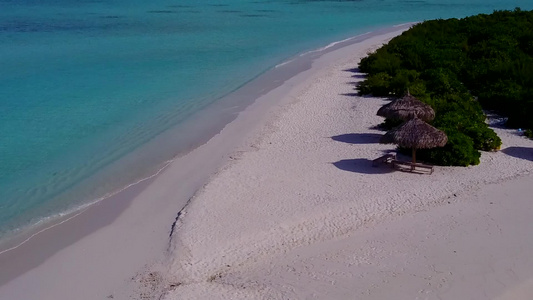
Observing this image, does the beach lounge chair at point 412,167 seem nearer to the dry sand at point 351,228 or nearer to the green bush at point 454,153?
the dry sand at point 351,228

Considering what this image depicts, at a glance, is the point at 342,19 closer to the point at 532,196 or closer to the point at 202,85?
the point at 202,85

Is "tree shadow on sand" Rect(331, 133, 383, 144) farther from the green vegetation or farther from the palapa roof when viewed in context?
the palapa roof

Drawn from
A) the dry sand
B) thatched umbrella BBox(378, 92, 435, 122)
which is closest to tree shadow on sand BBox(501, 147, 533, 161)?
the dry sand

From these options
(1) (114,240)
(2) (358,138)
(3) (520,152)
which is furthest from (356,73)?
(1) (114,240)

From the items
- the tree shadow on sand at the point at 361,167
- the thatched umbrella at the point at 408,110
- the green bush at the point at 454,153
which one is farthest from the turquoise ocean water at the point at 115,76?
the green bush at the point at 454,153

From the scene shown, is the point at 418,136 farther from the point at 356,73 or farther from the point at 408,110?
the point at 356,73

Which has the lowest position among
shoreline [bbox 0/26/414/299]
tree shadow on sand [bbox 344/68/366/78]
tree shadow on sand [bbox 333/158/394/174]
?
shoreline [bbox 0/26/414/299]

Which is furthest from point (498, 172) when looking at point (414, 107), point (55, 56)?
point (55, 56)
